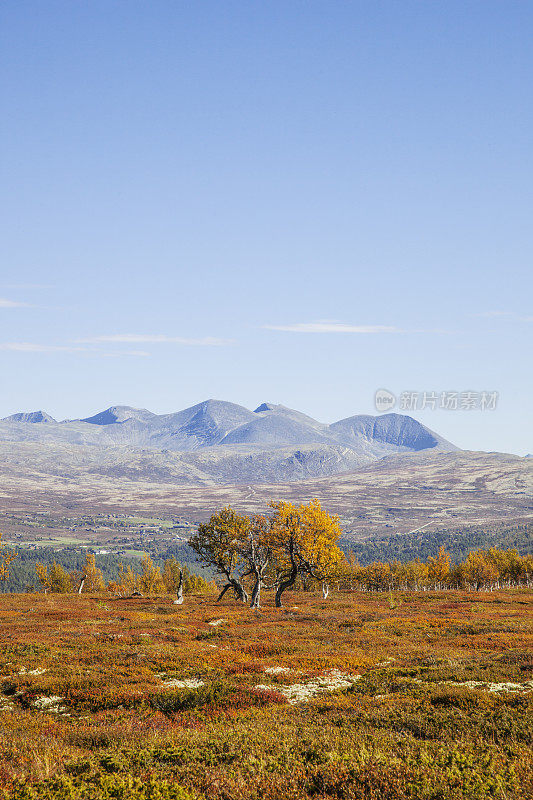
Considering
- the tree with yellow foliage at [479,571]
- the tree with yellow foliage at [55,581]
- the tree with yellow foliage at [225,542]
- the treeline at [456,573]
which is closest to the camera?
the tree with yellow foliage at [225,542]

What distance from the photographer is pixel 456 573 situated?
150375mm

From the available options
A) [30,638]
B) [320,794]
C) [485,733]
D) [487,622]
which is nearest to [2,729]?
[320,794]

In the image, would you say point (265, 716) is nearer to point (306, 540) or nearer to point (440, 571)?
point (306, 540)

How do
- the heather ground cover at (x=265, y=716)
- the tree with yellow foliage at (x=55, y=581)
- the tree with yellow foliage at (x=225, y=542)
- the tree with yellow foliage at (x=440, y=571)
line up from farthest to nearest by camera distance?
the tree with yellow foliage at (x=440, y=571), the tree with yellow foliage at (x=55, y=581), the tree with yellow foliage at (x=225, y=542), the heather ground cover at (x=265, y=716)

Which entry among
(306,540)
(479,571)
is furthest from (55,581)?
(306,540)

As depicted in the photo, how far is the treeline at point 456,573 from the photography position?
14375 cm

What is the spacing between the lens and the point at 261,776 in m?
9.94

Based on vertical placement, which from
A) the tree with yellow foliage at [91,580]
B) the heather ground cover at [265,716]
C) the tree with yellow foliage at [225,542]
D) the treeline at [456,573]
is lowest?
the tree with yellow foliage at [91,580]

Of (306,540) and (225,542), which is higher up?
(306,540)

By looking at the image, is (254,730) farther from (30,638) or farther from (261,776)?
(30,638)

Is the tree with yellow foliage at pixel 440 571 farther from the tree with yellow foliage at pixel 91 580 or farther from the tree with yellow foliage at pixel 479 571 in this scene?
the tree with yellow foliage at pixel 91 580

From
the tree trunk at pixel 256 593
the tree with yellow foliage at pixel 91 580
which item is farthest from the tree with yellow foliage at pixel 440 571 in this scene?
the tree trunk at pixel 256 593

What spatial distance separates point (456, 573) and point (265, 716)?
5964 inches

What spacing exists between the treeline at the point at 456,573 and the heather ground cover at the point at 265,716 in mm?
105329
